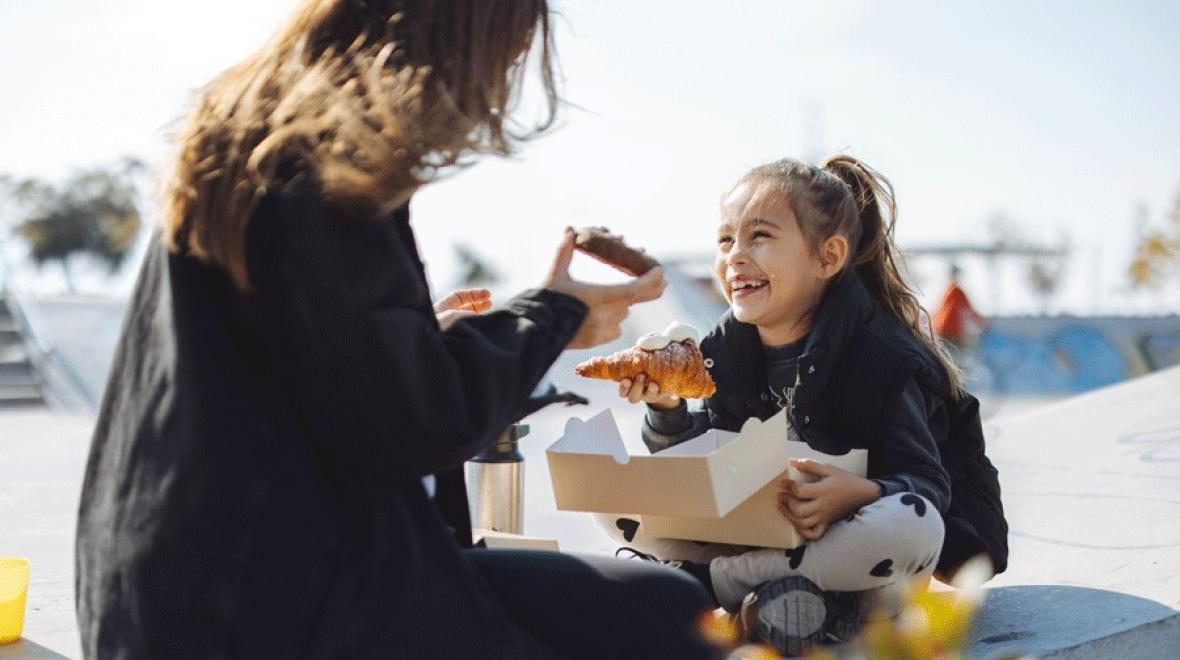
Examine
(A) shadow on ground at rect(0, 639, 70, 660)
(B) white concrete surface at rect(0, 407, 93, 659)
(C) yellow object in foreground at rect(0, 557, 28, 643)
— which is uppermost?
(C) yellow object in foreground at rect(0, 557, 28, 643)

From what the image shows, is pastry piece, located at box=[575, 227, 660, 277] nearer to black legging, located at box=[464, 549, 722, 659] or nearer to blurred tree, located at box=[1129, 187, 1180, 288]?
black legging, located at box=[464, 549, 722, 659]

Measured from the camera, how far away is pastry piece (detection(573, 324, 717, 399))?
3.08 meters

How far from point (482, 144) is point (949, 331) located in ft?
41.2

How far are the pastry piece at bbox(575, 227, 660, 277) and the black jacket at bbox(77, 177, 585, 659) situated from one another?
0.84m

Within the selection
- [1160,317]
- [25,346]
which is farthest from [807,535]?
[1160,317]

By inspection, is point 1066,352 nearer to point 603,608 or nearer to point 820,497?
point 820,497

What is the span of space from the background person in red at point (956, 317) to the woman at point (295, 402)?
40.9ft

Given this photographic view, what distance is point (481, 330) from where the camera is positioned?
69.0 inches

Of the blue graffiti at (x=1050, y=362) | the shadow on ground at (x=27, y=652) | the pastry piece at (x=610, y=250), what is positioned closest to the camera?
the pastry piece at (x=610, y=250)

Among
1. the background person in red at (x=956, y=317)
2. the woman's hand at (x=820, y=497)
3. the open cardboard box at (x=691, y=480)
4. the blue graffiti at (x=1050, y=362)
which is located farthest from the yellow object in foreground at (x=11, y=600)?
the blue graffiti at (x=1050, y=362)

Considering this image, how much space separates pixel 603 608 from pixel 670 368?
1370mm

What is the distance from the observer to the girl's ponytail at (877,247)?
3.49 m

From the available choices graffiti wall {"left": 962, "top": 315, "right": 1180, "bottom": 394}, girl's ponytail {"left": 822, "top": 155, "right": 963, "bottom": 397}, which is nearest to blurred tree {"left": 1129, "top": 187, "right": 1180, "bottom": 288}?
graffiti wall {"left": 962, "top": 315, "right": 1180, "bottom": 394}

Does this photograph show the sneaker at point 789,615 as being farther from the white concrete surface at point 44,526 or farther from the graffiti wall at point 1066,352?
the graffiti wall at point 1066,352
